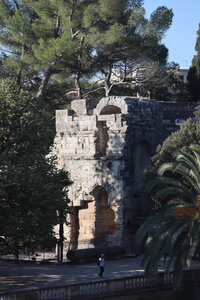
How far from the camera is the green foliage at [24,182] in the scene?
A: 70.0 ft

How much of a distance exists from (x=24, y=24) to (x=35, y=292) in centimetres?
2289

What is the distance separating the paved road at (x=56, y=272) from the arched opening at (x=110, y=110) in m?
7.99

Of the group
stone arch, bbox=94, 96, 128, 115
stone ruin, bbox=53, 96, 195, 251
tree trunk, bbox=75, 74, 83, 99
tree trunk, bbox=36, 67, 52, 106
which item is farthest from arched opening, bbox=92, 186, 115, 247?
tree trunk, bbox=36, 67, 52, 106

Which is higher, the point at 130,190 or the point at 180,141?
the point at 180,141

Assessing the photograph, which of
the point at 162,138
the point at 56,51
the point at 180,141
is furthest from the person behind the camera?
the point at 56,51

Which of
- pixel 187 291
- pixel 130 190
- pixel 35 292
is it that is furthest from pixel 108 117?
pixel 35 292

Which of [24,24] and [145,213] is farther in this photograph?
[24,24]

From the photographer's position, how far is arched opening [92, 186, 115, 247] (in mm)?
30312

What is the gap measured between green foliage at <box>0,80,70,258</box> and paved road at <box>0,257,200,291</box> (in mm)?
1225

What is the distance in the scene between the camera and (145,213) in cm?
3053

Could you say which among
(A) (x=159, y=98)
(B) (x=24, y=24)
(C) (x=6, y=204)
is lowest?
(C) (x=6, y=204)

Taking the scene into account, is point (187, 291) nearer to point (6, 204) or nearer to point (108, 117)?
point (6, 204)

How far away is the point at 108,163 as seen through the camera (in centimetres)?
2964

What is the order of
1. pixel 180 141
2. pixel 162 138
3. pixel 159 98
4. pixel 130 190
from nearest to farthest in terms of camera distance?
1. pixel 180 141
2. pixel 130 190
3. pixel 162 138
4. pixel 159 98
